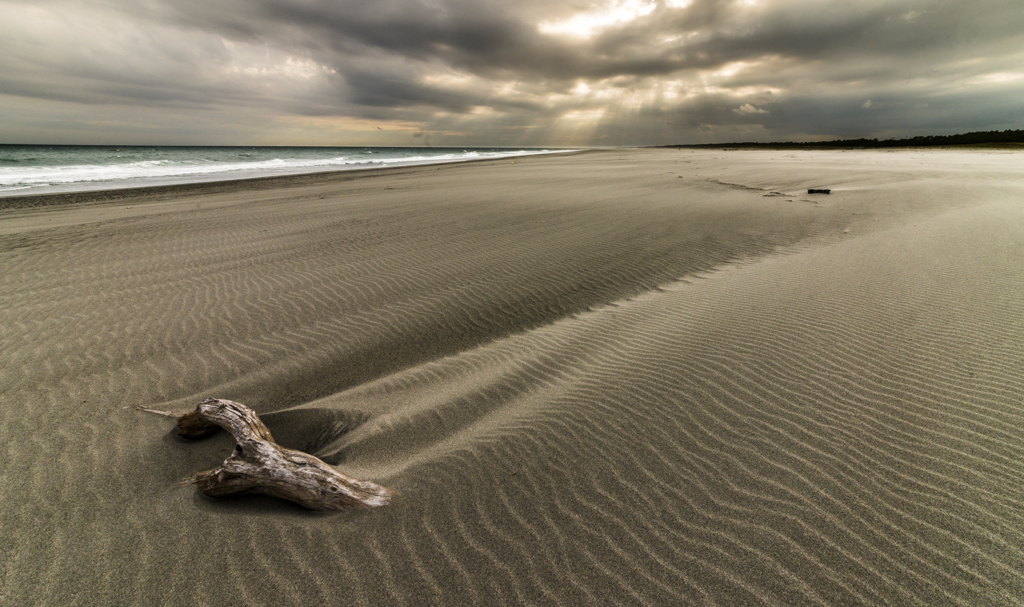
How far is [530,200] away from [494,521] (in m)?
12.6

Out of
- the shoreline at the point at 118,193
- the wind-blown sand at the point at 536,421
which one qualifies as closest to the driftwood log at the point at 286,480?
the wind-blown sand at the point at 536,421

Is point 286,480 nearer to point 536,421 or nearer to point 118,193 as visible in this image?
point 536,421

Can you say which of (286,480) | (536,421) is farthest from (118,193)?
(536,421)

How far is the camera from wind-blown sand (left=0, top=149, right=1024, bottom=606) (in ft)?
7.70

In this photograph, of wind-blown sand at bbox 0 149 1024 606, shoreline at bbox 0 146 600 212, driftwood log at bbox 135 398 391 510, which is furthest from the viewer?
shoreline at bbox 0 146 600 212

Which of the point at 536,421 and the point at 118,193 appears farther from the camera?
the point at 118,193

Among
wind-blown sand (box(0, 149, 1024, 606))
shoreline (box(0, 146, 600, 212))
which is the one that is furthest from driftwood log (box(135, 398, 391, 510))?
shoreline (box(0, 146, 600, 212))

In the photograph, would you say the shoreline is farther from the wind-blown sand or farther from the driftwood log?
the driftwood log

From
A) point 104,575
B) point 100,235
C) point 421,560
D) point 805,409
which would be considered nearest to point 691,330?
point 805,409

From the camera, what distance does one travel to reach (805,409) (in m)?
3.50

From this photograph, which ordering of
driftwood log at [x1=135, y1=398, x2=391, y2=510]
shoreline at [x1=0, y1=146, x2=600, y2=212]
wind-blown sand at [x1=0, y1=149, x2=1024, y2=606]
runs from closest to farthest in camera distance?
wind-blown sand at [x1=0, y1=149, x2=1024, y2=606], driftwood log at [x1=135, y1=398, x2=391, y2=510], shoreline at [x1=0, y1=146, x2=600, y2=212]

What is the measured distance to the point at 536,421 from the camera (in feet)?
11.9

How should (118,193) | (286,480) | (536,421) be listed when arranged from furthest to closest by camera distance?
(118,193)
(536,421)
(286,480)

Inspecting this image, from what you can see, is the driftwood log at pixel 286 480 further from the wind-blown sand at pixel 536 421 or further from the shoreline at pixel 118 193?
the shoreline at pixel 118 193
